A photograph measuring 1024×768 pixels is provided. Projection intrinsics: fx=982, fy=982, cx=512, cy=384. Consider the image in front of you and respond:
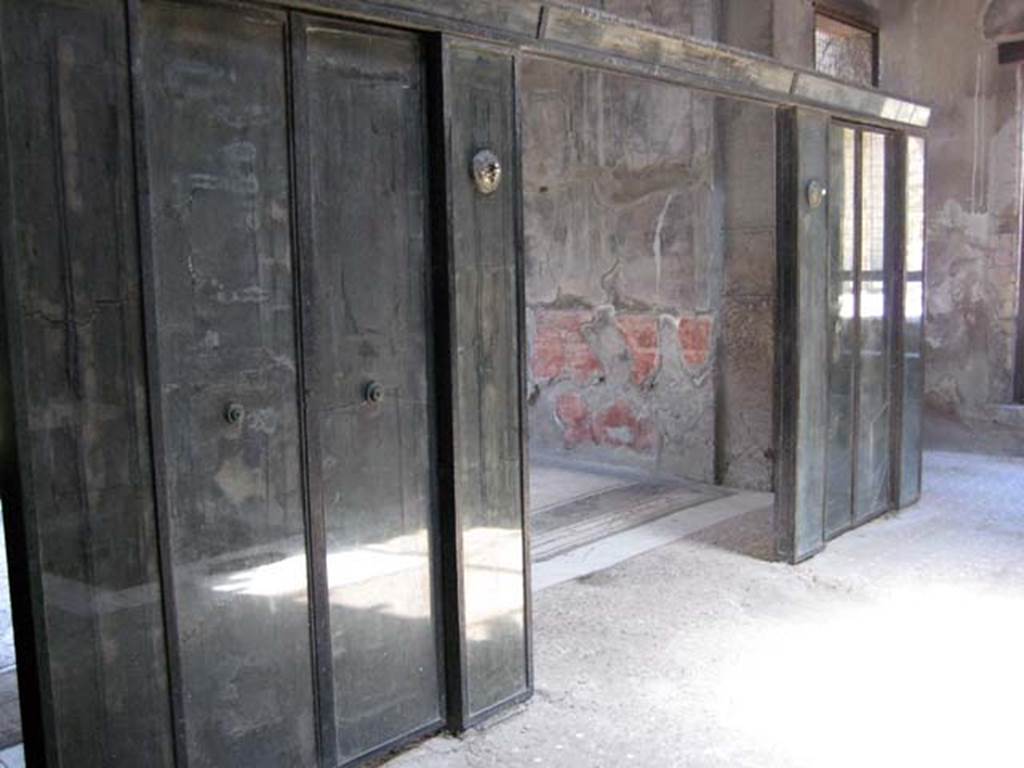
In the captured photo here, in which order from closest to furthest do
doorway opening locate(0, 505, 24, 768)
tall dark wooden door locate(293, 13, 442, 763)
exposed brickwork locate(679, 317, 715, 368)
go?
1. tall dark wooden door locate(293, 13, 442, 763)
2. doorway opening locate(0, 505, 24, 768)
3. exposed brickwork locate(679, 317, 715, 368)

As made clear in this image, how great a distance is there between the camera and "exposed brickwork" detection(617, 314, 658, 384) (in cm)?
616

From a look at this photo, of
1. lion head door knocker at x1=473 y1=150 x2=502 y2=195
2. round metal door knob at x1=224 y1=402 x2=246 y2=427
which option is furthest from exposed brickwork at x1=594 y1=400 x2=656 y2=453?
round metal door knob at x1=224 y1=402 x2=246 y2=427

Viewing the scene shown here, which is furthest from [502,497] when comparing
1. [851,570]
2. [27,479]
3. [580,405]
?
[580,405]

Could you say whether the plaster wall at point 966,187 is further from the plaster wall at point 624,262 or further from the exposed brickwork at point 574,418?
the exposed brickwork at point 574,418

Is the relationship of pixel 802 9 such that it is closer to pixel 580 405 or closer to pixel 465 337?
pixel 580 405

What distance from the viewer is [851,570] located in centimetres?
427

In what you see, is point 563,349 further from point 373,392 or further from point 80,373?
point 80,373

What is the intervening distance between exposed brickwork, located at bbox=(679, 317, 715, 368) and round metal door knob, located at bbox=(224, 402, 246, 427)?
3.95m

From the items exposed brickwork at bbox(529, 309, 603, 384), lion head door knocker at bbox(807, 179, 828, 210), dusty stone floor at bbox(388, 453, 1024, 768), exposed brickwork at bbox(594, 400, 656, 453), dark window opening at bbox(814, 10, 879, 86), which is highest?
dark window opening at bbox(814, 10, 879, 86)

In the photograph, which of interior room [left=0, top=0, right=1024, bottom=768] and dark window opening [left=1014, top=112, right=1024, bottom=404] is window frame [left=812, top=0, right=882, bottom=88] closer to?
dark window opening [left=1014, top=112, right=1024, bottom=404]

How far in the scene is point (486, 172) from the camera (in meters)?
2.80

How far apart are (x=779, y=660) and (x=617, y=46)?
213 cm

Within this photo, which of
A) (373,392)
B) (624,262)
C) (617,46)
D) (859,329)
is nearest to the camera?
(373,392)

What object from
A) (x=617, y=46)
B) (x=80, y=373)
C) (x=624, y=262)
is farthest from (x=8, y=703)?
(x=624, y=262)
